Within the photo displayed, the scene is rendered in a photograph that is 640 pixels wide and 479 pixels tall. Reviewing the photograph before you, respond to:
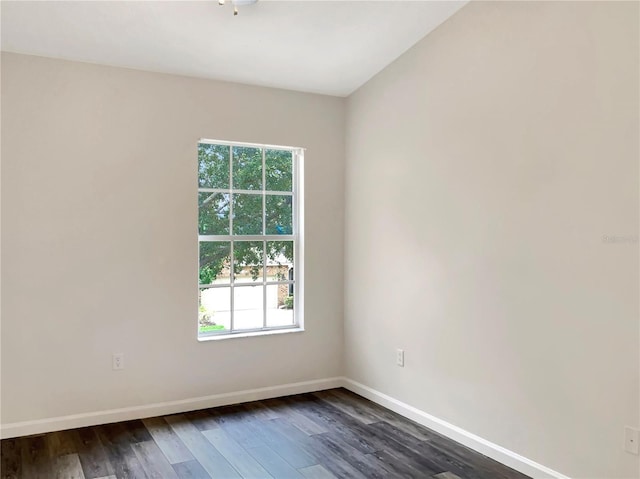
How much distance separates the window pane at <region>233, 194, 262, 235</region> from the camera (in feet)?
13.5

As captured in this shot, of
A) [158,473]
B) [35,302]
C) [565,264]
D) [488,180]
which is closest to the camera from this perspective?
[565,264]

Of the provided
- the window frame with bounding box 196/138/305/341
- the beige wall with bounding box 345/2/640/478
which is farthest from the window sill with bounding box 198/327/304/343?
the beige wall with bounding box 345/2/640/478

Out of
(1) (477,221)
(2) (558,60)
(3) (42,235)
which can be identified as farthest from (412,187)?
(3) (42,235)

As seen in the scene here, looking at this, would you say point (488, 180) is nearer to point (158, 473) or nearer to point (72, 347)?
point (158, 473)

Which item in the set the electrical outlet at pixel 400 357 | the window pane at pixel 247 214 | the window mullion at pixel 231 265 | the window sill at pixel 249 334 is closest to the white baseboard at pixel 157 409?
the window sill at pixel 249 334

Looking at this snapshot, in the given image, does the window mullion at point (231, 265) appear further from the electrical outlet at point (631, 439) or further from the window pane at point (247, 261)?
the electrical outlet at point (631, 439)

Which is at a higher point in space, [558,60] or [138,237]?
[558,60]

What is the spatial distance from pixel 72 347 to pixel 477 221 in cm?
279

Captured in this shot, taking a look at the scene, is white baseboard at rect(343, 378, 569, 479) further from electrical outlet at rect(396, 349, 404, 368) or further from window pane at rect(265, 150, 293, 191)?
window pane at rect(265, 150, 293, 191)

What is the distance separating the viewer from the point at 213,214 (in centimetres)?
401

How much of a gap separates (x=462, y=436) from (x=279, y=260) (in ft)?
6.39

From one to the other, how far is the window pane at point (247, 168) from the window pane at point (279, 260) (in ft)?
1.66

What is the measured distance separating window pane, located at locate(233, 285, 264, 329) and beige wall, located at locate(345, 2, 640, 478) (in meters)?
0.91

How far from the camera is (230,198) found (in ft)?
13.4
